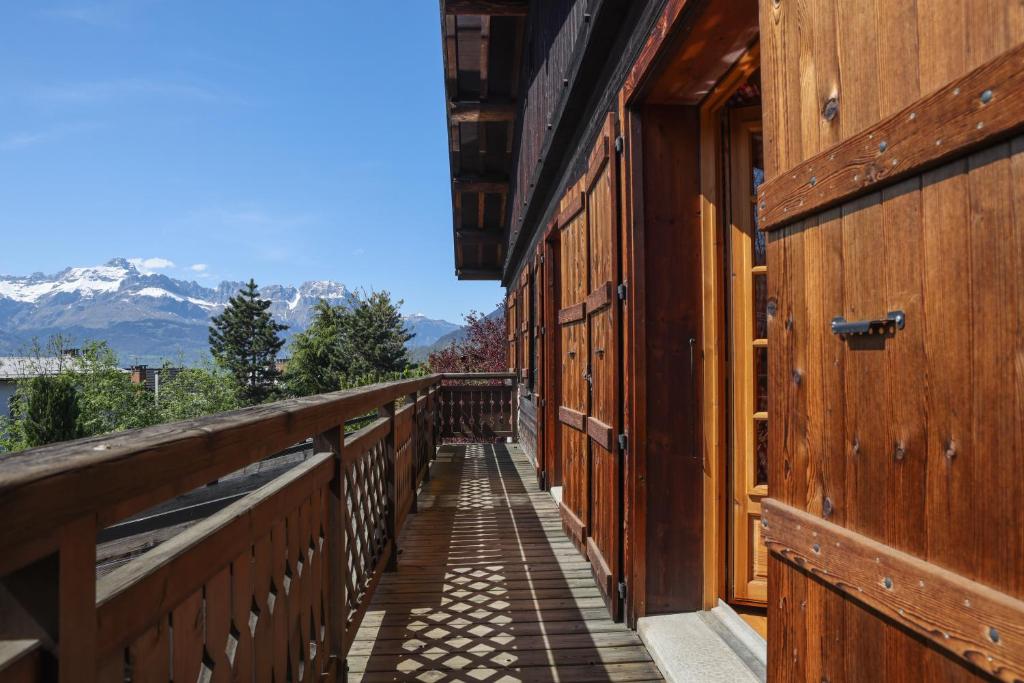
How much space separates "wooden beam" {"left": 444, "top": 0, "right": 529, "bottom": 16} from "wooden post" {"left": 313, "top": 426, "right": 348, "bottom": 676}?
5.28 metres

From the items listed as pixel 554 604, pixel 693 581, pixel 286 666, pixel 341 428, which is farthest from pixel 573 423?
pixel 286 666

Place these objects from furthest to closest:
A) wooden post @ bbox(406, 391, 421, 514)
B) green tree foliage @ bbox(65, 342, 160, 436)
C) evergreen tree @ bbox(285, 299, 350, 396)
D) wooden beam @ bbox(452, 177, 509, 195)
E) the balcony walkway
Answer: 1. evergreen tree @ bbox(285, 299, 350, 396)
2. green tree foliage @ bbox(65, 342, 160, 436)
3. wooden beam @ bbox(452, 177, 509, 195)
4. wooden post @ bbox(406, 391, 421, 514)
5. the balcony walkway

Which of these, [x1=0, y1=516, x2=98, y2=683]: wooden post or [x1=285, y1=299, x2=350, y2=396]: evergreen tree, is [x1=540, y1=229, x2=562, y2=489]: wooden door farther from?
[x1=285, y1=299, x2=350, y2=396]: evergreen tree

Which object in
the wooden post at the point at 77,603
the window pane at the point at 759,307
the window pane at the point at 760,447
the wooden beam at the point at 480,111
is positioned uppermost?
the wooden beam at the point at 480,111

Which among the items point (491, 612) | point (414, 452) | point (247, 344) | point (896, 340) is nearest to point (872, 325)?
point (896, 340)

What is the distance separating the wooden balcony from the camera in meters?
0.67

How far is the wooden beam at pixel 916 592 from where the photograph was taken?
0.85 metres

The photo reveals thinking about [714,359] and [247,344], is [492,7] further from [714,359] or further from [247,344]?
[247,344]

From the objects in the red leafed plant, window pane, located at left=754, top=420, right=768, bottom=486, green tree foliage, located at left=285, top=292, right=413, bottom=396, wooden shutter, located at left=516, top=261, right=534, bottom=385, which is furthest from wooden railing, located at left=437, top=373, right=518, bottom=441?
green tree foliage, located at left=285, top=292, right=413, bottom=396

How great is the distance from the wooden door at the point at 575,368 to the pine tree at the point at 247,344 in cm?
5956

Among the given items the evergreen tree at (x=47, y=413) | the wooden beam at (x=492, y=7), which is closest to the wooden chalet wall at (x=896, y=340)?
the wooden beam at (x=492, y=7)

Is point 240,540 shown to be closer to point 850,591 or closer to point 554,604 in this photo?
point 850,591

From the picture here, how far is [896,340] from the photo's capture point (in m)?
1.08

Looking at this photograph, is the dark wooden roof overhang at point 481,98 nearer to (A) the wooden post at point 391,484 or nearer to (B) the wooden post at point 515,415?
(B) the wooden post at point 515,415
